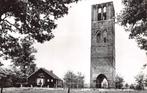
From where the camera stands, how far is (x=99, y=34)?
159 feet

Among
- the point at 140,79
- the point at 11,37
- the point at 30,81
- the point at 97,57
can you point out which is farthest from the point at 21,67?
the point at 11,37

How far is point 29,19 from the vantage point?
1112cm

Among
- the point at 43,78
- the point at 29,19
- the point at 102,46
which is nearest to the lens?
the point at 29,19

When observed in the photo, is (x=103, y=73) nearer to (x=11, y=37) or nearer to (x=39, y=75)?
(x=39, y=75)

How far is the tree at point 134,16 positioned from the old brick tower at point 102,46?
29543 mm

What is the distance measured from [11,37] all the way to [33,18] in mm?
2115

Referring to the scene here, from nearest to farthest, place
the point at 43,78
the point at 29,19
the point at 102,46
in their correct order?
the point at 29,19, the point at 102,46, the point at 43,78

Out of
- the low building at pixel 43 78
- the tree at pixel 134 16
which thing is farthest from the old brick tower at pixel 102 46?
the tree at pixel 134 16

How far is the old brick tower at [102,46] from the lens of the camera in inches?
1758

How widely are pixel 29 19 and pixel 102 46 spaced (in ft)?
120

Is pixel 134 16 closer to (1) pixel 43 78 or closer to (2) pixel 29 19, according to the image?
(2) pixel 29 19

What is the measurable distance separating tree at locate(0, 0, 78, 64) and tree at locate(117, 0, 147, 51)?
3.36m

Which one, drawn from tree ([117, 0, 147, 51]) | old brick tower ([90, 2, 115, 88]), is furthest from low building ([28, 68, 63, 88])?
tree ([117, 0, 147, 51])

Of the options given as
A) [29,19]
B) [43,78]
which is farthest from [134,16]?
[43,78]
